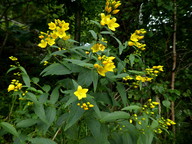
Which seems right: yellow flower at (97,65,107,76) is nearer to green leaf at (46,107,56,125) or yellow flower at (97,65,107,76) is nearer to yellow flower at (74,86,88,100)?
yellow flower at (74,86,88,100)

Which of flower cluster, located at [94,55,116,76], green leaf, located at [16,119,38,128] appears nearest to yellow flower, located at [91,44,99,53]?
flower cluster, located at [94,55,116,76]

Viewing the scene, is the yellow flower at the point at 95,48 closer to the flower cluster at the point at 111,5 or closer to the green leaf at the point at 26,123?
the flower cluster at the point at 111,5

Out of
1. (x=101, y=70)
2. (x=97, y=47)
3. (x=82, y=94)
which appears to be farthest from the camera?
(x=97, y=47)

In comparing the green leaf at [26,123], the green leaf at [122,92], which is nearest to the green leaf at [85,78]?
the green leaf at [122,92]

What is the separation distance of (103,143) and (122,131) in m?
0.22

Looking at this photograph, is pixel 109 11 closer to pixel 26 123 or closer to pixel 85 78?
pixel 85 78

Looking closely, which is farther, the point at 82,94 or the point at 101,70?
the point at 101,70

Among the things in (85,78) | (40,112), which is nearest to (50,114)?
(40,112)

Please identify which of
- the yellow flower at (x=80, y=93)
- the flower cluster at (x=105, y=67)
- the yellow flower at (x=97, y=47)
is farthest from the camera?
the yellow flower at (x=97, y=47)

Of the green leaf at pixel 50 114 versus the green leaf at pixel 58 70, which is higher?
the green leaf at pixel 58 70

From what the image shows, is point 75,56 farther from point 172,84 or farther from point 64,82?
point 172,84

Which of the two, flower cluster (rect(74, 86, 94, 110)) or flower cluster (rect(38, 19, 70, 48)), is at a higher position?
flower cluster (rect(38, 19, 70, 48))

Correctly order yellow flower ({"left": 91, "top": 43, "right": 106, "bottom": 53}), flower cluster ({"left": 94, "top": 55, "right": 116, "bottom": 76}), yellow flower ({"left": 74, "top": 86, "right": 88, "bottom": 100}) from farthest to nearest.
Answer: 1. yellow flower ({"left": 91, "top": 43, "right": 106, "bottom": 53})
2. flower cluster ({"left": 94, "top": 55, "right": 116, "bottom": 76})
3. yellow flower ({"left": 74, "top": 86, "right": 88, "bottom": 100})

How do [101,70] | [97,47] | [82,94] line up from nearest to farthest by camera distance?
[82,94], [101,70], [97,47]
